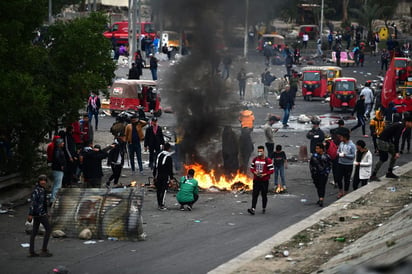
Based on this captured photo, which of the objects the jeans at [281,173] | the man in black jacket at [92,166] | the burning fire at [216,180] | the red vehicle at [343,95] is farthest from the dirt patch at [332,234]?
the red vehicle at [343,95]

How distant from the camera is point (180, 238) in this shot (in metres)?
16.7

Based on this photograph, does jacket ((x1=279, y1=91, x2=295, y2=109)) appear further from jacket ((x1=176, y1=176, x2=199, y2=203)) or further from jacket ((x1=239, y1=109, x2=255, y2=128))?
jacket ((x1=176, y1=176, x2=199, y2=203))

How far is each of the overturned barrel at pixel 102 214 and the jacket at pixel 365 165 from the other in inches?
241

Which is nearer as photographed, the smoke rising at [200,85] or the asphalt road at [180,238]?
the asphalt road at [180,238]

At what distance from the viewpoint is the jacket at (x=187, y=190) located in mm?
19177

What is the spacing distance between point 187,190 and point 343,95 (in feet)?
70.4

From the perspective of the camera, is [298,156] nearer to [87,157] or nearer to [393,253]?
[87,157]

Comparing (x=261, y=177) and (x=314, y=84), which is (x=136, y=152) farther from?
(x=314, y=84)

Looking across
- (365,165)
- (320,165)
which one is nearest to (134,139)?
(320,165)

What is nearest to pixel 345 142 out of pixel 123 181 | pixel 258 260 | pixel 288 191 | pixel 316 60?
pixel 288 191

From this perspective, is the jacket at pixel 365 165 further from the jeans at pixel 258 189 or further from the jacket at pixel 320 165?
the jeans at pixel 258 189

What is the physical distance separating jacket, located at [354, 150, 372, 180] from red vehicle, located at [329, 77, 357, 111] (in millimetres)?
18297

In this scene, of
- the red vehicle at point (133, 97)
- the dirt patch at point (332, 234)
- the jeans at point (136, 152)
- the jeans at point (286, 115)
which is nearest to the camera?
the dirt patch at point (332, 234)

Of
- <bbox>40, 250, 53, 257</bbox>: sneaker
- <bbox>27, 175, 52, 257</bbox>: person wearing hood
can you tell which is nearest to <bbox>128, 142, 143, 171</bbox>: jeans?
<bbox>27, 175, 52, 257</bbox>: person wearing hood
